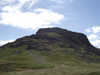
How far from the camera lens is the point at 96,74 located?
65.6 m

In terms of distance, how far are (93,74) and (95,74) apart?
759 mm

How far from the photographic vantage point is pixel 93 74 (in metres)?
65.8

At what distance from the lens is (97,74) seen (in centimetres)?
6531

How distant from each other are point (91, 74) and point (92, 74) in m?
0.38

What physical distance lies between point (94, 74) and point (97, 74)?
1.12 metres

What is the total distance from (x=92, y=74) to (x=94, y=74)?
29.7 inches

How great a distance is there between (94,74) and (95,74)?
407 millimetres

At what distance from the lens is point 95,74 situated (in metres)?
65.7

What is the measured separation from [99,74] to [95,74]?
1.55 metres

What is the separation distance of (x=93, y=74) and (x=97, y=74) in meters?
1.49

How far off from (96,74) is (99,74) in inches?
46.7

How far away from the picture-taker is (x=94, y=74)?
65.6m

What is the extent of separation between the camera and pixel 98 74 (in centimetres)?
6512

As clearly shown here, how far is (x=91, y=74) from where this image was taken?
217ft
